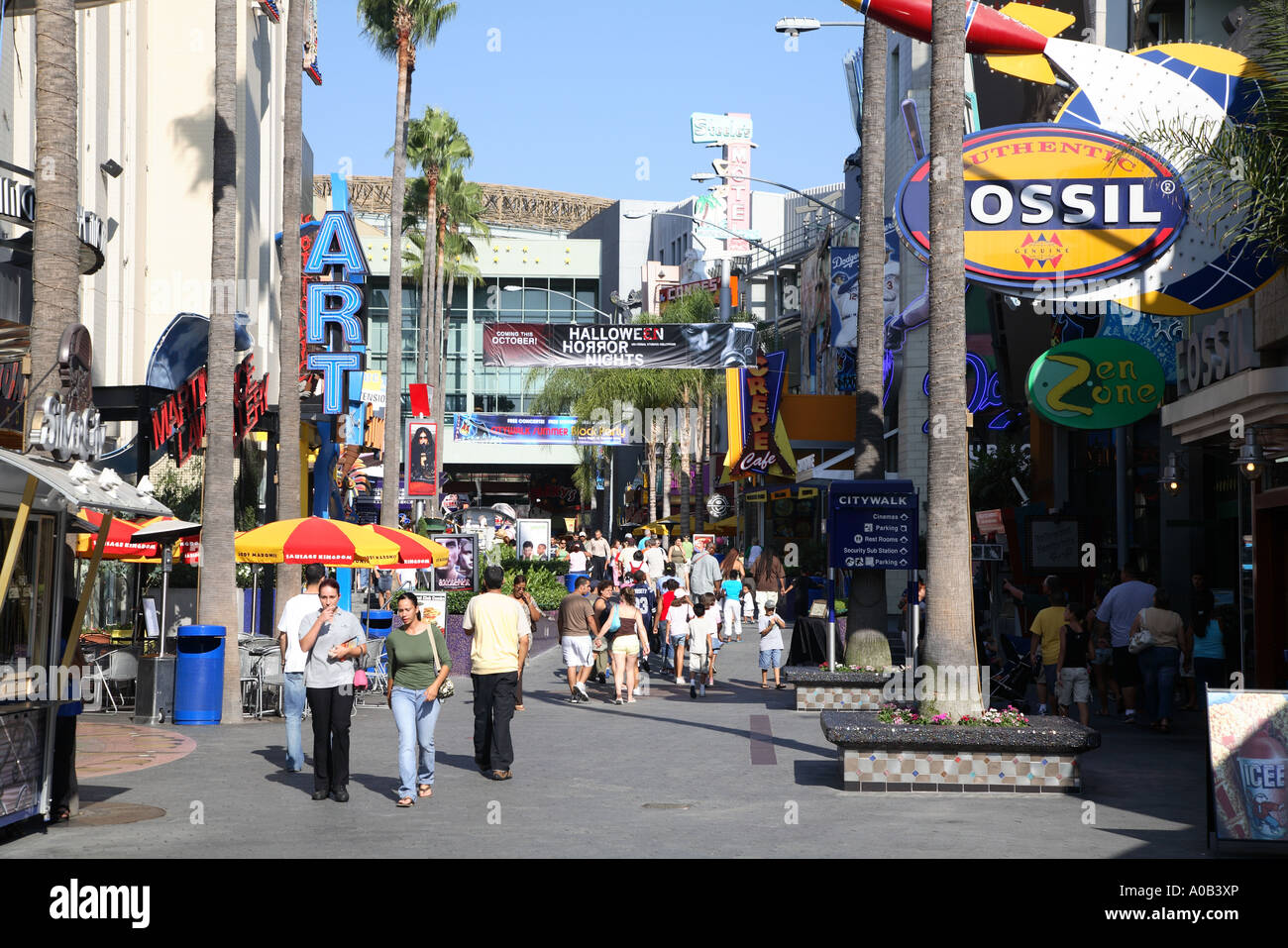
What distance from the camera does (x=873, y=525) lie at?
18.9 metres

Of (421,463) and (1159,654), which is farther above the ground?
(421,463)

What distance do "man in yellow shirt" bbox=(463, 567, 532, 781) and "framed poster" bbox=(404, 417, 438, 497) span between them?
2554cm

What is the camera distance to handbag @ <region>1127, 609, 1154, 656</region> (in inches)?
677

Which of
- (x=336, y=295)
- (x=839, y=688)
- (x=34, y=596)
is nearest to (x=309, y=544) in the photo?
(x=839, y=688)

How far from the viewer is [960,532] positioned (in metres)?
13.1

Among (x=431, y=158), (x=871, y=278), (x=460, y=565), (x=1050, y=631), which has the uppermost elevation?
(x=431, y=158)

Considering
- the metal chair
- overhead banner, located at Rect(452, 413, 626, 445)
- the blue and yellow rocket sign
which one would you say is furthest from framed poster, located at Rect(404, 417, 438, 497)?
overhead banner, located at Rect(452, 413, 626, 445)

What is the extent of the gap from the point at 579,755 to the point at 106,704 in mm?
7955

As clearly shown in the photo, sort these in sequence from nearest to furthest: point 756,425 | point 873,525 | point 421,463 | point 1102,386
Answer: point 873,525
point 1102,386
point 756,425
point 421,463

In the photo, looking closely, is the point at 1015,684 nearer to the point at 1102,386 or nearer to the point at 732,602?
the point at 1102,386

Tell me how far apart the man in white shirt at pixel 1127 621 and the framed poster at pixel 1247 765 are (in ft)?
27.5

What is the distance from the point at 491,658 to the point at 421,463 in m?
26.3

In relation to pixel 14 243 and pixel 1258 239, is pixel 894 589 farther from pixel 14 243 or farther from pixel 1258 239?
pixel 14 243
